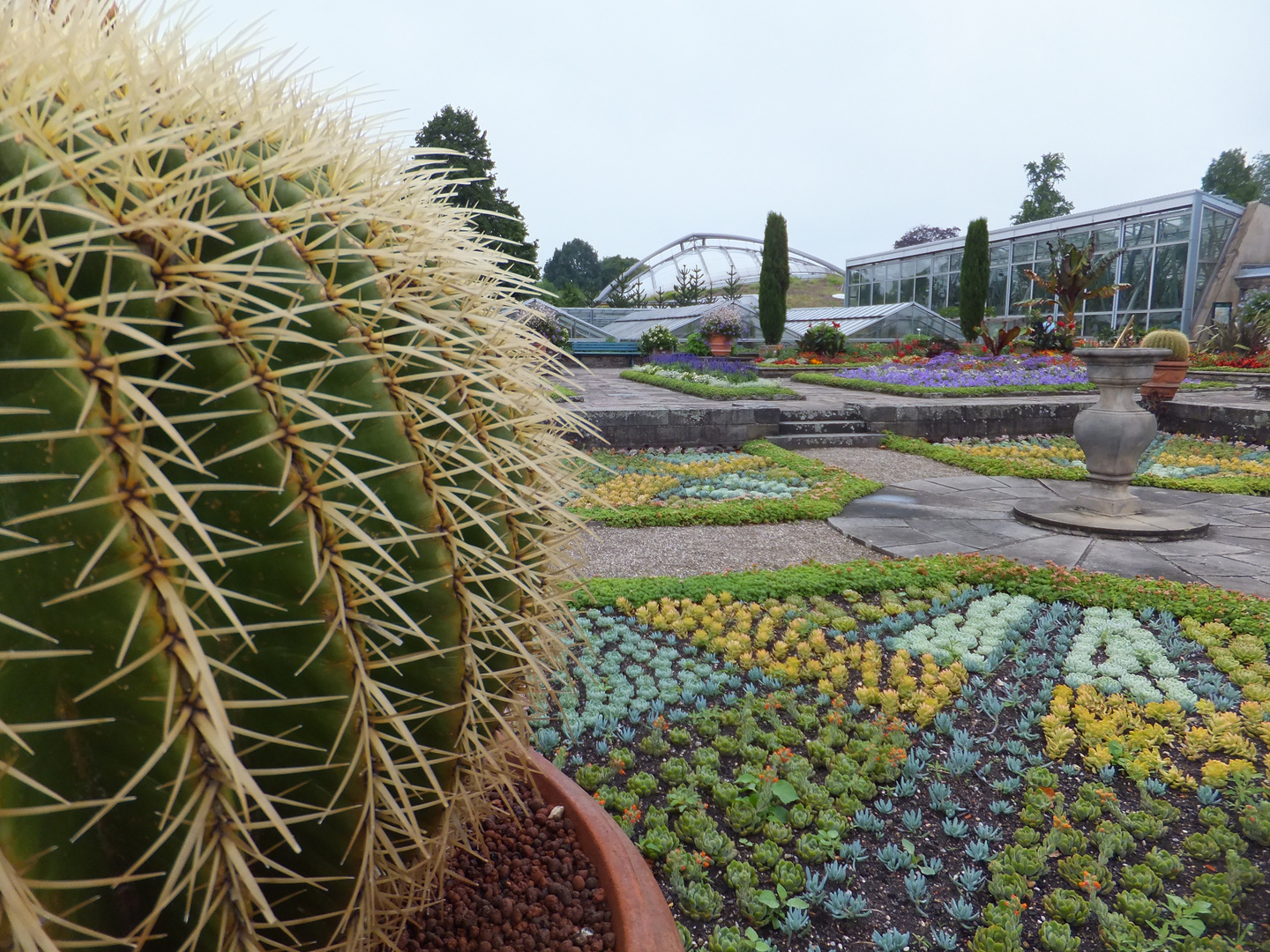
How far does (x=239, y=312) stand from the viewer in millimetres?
921

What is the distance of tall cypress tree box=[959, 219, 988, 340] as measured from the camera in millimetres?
24969

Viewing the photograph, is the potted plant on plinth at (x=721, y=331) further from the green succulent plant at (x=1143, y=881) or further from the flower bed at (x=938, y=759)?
the green succulent plant at (x=1143, y=881)

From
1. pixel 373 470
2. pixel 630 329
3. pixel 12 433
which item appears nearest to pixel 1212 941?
pixel 373 470

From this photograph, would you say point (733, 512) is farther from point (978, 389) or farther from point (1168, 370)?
point (978, 389)

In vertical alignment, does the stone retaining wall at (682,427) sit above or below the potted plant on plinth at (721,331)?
below

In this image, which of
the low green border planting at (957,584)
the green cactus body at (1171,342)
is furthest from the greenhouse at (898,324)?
the low green border planting at (957,584)

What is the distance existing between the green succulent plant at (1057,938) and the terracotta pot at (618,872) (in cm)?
97

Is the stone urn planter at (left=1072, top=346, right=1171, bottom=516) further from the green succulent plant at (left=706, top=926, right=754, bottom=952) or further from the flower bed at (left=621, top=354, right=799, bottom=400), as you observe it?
the flower bed at (left=621, top=354, right=799, bottom=400)

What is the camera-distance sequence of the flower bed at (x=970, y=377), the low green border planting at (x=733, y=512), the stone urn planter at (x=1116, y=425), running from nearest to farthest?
1. the stone urn planter at (x=1116, y=425)
2. the low green border planting at (x=733, y=512)
3. the flower bed at (x=970, y=377)

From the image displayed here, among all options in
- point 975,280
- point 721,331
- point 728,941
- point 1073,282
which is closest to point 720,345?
point 721,331

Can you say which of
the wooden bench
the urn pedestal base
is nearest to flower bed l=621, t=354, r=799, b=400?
the wooden bench

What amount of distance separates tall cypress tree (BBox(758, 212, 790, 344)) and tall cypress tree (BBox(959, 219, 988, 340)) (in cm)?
586

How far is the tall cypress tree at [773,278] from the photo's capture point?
2639cm

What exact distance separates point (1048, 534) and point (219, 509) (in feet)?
19.7
